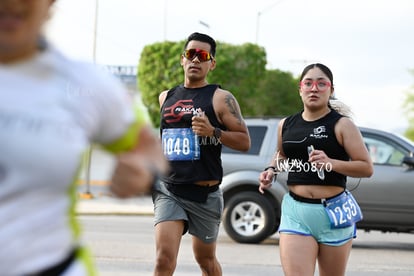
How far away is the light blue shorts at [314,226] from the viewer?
21.6 ft

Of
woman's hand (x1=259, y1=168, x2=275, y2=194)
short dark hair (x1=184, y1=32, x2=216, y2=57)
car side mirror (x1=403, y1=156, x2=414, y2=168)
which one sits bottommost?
car side mirror (x1=403, y1=156, x2=414, y2=168)

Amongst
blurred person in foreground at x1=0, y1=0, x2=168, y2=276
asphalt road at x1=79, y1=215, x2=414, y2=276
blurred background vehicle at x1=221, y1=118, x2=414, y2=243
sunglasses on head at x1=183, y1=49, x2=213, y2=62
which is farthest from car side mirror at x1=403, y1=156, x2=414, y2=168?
blurred person in foreground at x1=0, y1=0, x2=168, y2=276

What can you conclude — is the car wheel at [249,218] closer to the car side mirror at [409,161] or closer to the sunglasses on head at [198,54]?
the car side mirror at [409,161]

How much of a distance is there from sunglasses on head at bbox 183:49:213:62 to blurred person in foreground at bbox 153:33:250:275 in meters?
0.27

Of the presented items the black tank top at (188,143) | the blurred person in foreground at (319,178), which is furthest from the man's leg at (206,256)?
the blurred person in foreground at (319,178)

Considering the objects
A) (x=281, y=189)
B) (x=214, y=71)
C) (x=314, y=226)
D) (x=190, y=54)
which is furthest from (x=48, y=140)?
(x=214, y=71)

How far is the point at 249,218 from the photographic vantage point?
14.6 metres

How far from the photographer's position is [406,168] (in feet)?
46.9

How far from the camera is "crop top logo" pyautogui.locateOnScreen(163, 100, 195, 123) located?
24.6 feet

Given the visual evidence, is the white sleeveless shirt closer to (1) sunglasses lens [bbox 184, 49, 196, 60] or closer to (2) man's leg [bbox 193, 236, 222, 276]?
(2) man's leg [bbox 193, 236, 222, 276]

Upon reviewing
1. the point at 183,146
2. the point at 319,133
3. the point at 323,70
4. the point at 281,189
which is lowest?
the point at 281,189

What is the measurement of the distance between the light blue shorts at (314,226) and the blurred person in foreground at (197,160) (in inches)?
36.3

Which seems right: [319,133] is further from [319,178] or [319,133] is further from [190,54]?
[190,54]

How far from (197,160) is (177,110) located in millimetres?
413
